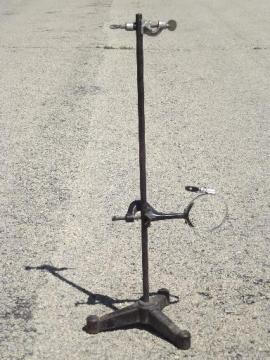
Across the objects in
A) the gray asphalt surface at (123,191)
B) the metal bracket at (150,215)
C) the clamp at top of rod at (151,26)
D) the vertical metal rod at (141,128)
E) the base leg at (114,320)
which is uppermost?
the clamp at top of rod at (151,26)

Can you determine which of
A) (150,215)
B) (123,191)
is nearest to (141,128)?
(150,215)

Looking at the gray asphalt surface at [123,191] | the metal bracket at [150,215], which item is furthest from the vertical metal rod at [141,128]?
the gray asphalt surface at [123,191]

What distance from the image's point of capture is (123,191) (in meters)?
6.18

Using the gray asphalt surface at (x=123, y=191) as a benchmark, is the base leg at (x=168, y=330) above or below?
above

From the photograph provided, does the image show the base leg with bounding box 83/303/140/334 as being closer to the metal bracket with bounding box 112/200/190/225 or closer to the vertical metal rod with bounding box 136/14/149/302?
the vertical metal rod with bounding box 136/14/149/302

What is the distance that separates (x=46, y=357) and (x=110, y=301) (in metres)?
0.66

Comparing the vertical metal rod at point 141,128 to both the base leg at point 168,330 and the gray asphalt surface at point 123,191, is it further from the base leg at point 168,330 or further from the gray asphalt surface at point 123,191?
the gray asphalt surface at point 123,191

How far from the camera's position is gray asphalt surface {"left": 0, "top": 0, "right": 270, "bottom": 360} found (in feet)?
13.4

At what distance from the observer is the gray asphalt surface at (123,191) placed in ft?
13.4

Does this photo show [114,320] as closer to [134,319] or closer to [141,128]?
[134,319]

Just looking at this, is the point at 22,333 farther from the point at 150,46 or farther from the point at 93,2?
the point at 93,2

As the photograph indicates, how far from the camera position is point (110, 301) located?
4.32 metres

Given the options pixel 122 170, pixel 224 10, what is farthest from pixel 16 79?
pixel 224 10

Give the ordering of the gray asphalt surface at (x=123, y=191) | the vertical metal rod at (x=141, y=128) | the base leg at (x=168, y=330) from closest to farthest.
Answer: the vertical metal rod at (x=141, y=128), the base leg at (x=168, y=330), the gray asphalt surface at (x=123, y=191)
